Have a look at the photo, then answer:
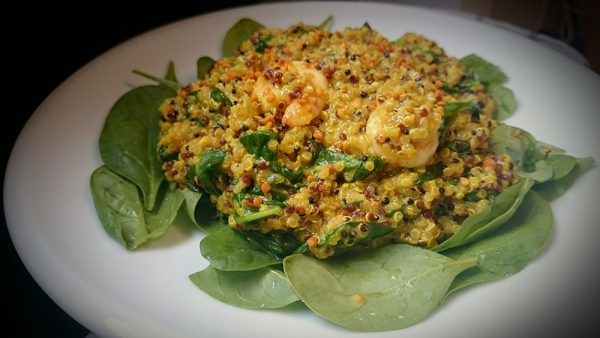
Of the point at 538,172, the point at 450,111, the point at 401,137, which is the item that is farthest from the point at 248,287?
the point at 538,172

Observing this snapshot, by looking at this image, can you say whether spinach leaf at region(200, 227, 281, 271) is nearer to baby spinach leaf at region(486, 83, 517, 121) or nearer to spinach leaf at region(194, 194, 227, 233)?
spinach leaf at region(194, 194, 227, 233)

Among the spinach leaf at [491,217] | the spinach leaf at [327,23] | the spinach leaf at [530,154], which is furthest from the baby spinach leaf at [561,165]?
the spinach leaf at [327,23]

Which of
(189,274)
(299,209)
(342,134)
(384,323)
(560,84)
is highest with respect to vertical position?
(560,84)

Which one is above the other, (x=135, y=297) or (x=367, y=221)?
(x=367, y=221)

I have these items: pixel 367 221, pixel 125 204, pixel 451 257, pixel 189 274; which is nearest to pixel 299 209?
pixel 367 221

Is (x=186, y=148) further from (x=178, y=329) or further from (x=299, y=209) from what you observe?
(x=178, y=329)

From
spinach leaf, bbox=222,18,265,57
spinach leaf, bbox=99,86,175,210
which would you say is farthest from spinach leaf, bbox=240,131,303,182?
spinach leaf, bbox=222,18,265,57

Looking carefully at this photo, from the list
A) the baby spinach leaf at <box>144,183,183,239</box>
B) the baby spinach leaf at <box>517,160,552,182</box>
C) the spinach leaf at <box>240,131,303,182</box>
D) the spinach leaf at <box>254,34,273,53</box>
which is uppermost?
the spinach leaf at <box>254,34,273,53</box>
